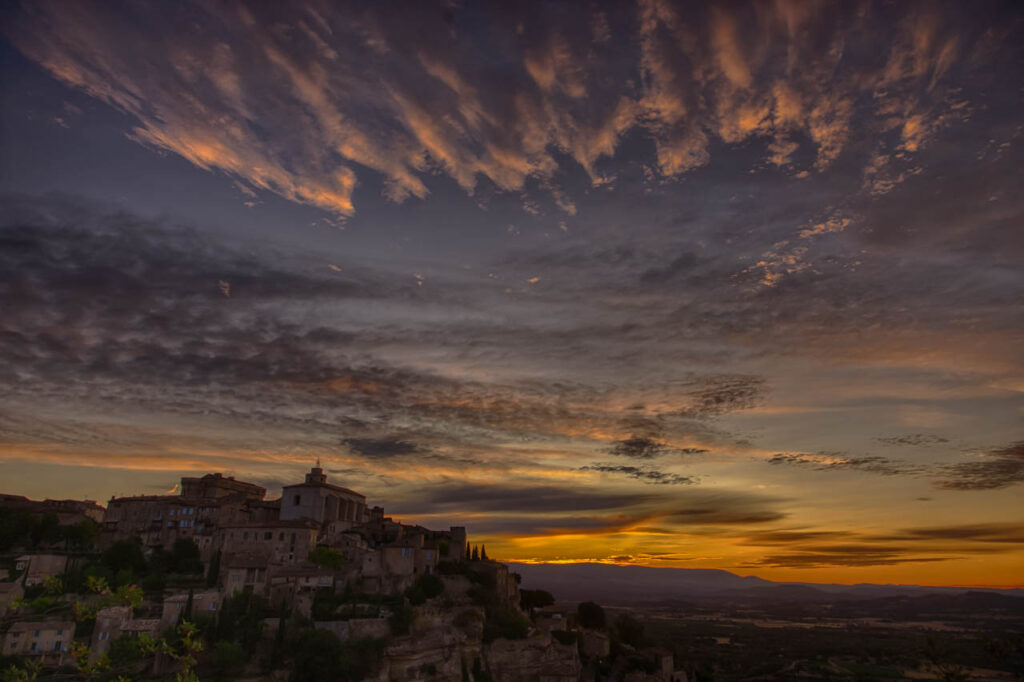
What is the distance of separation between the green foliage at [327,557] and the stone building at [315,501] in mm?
7995

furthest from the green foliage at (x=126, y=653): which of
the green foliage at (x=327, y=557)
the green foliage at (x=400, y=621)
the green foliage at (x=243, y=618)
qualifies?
the green foliage at (x=400, y=621)

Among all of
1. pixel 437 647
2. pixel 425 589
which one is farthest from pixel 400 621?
pixel 425 589

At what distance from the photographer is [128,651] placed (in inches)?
2192

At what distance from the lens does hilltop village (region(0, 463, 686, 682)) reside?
55.6 meters

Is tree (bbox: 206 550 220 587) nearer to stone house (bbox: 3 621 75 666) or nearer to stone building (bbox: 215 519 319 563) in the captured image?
stone building (bbox: 215 519 319 563)

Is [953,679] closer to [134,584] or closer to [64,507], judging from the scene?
[134,584]

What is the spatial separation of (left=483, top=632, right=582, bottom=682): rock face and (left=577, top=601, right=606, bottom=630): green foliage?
18785 mm

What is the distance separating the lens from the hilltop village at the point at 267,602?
182ft

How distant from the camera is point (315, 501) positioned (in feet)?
242

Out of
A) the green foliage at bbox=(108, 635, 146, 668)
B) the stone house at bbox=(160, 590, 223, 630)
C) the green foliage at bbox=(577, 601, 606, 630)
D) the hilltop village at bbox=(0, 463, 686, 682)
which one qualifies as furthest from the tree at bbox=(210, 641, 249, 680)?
the green foliage at bbox=(577, 601, 606, 630)

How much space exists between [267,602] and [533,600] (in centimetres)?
3687

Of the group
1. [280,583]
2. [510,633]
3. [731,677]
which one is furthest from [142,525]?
[731,677]

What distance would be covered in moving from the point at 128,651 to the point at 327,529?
2084cm

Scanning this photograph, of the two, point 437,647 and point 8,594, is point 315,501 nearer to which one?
point 437,647
